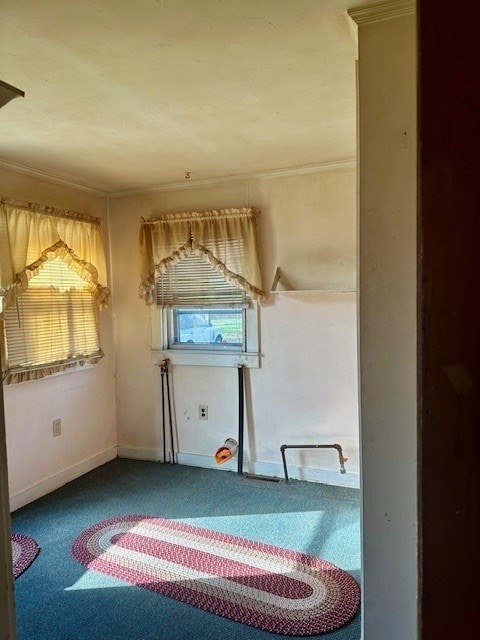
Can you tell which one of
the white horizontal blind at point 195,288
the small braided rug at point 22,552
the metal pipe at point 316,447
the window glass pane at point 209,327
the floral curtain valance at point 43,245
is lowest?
the small braided rug at point 22,552

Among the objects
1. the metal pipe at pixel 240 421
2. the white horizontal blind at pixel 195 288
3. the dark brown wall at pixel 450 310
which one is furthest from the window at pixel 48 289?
the dark brown wall at pixel 450 310

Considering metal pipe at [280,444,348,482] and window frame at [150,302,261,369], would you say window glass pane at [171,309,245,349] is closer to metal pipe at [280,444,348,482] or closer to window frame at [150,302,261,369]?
window frame at [150,302,261,369]

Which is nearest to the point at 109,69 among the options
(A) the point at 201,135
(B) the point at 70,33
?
(B) the point at 70,33

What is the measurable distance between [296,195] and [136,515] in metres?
2.45

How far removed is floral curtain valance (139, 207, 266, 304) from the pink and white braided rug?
1683 mm

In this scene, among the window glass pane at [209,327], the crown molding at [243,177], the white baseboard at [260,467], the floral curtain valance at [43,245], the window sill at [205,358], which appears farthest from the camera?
the window glass pane at [209,327]

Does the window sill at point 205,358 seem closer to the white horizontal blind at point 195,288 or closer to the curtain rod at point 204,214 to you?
the white horizontal blind at point 195,288

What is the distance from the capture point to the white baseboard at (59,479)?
2839mm

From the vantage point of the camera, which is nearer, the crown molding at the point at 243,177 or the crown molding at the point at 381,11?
the crown molding at the point at 381,11

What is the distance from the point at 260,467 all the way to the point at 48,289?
2082mm

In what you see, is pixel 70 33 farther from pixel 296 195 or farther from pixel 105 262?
pixel 105 262

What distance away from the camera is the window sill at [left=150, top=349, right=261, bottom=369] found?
10.8 ft

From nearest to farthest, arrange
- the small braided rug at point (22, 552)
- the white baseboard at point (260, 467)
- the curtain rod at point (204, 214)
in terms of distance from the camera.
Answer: the small braided rug at point (22, 552)
the white baseboard at point (260, 467)
the curtain rod at point (204, 214)

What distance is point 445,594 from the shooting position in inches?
14.8
